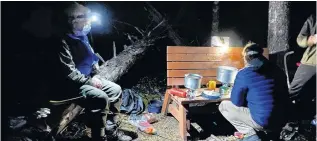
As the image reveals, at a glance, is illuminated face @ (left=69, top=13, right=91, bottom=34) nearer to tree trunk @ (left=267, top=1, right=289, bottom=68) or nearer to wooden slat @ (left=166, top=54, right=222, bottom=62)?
wooden slat @ (left=166, top=54, right=222, bottom=62)

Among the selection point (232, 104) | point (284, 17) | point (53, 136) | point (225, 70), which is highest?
point (284, 17)

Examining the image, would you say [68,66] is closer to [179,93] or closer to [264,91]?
[179,93]

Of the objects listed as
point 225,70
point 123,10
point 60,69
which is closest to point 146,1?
point 123,10

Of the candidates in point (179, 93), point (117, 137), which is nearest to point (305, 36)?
point (179, 93)

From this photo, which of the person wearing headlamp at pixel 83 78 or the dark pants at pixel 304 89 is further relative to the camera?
the dark pants at pixel 304 89

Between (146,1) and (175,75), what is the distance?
11.9 feet

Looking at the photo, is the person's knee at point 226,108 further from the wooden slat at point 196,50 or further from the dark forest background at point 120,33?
the dark forest background at point 120,33

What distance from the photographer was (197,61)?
6523 mm

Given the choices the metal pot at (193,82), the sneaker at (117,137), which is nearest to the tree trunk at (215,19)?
the metal pot at (193,82)

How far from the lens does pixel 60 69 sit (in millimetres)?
4500

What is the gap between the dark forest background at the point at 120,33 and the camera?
16.6 feet

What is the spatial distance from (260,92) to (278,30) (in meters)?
3.87

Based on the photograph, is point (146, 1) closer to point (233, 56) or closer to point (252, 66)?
point (233, 56)

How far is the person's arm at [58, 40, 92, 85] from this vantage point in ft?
14.5
